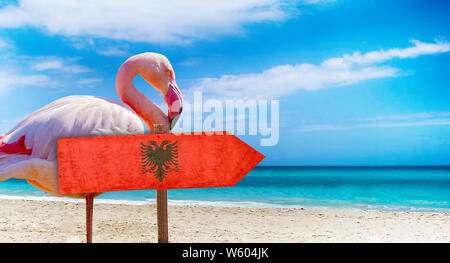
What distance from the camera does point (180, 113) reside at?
348 cm

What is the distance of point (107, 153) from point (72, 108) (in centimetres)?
92

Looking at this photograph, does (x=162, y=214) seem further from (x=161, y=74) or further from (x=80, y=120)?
(x=161, y=74)

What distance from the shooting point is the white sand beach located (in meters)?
5.93

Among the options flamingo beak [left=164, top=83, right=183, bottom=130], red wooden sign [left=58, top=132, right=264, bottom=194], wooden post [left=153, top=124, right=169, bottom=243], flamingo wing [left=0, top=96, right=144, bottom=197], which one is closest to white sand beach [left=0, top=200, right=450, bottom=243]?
wooden post [left=153, top=124, right=169, bottom=243]

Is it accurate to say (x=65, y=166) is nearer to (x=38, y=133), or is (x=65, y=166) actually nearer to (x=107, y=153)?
(x=107, y=153)

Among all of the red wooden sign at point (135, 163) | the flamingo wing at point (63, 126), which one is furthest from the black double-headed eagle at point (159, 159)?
the flamingo wing at point (63, 126)

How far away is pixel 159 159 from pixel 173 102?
108cm

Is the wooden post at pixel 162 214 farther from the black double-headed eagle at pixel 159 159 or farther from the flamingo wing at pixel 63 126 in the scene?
the flamingo wing at pixel 63 126

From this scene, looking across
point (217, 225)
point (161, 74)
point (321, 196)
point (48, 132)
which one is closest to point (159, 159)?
point (48, 132)

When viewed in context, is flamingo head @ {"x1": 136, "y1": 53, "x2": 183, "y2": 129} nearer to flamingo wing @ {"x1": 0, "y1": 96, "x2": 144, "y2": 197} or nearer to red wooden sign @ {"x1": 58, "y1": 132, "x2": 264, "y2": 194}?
flamingo wing @ {"x1": 0, "y1": 96, "x2": 144, "y2": 197}

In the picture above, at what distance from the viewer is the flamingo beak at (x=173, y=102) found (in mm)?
3467

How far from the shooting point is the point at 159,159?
2.56 m

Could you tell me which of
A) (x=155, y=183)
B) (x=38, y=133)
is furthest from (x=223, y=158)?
(x=38, y=133)

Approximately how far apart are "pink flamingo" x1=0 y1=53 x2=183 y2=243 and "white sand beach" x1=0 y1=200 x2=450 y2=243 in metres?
2.90
